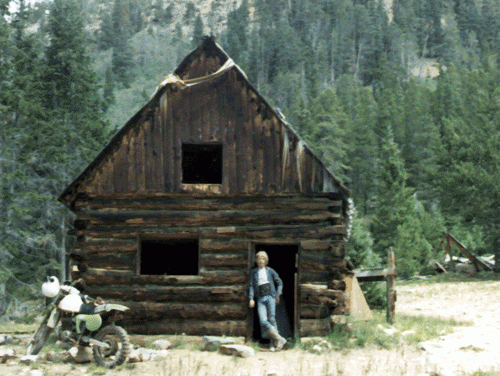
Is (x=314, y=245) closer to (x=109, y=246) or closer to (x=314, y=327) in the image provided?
(x=314, y=327)

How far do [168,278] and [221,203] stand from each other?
1.96 m

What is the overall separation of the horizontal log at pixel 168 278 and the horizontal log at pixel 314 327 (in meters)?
1.59

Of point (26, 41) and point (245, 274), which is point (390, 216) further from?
point (245, 274)

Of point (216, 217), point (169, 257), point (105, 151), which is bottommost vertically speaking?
point (169, 257)

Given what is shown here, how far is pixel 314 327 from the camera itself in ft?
40.7

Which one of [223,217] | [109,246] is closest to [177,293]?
[109,246]

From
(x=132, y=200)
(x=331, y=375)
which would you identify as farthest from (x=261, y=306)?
(x=132, y=200)

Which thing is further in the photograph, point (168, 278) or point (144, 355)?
point (168, 278)

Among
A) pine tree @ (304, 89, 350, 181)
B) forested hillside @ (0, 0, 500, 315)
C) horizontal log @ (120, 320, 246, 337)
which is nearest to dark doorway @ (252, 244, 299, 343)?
horizontal log @ (120, 320, 246, 337)

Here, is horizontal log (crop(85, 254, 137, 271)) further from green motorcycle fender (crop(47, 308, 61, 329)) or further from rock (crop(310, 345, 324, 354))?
rock (crop(310, 345, 324, 354))

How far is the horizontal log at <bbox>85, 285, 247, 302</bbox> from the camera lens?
40.7 ft

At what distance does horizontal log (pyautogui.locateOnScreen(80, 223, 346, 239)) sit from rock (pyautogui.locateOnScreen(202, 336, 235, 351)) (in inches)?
83.4

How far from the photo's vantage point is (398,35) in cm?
12294

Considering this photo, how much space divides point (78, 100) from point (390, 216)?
21273mm
